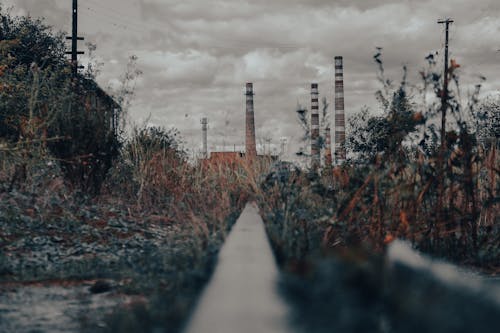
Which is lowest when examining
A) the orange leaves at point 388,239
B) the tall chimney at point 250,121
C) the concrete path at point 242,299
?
the orange leaves at point 388,239

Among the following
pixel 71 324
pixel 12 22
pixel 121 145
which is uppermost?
pixel 12 22

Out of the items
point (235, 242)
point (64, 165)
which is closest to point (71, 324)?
point (235, 242)

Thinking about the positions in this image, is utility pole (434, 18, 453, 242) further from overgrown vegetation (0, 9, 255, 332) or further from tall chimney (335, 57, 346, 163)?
tall chimney (335, 57, 346, 163)

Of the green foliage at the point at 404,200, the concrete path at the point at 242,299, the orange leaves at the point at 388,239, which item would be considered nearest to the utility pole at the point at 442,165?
the green foliage at the point at 404,200

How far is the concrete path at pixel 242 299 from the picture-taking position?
1.43 meters

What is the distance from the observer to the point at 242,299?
169 centimetres

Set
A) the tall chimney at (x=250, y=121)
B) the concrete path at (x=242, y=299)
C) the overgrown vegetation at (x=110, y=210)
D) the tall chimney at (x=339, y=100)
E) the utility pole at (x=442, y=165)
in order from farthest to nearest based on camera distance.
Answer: the tall chimney at (x=250, y=121) < the tall chimney at (x=339, y=100) < the utility pole at (x=442, y=165) < the overgrown vegetation at (x=110, y=210) < the concrete path at (x=242, y=299)

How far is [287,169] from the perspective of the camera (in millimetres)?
6188

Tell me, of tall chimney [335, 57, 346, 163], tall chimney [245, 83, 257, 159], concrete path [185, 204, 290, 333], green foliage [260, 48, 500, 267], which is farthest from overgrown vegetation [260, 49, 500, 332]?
tall chimney [245, 83, 257, 159]

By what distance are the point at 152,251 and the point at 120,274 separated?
3.77 ft

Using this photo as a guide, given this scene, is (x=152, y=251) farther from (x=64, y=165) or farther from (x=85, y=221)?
(x=64, y=165)

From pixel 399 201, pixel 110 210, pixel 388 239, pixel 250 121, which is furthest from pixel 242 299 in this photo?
pixel 250 121

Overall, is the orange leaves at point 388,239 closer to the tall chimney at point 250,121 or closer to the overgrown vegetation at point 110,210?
the overgrown vegetation at point 110,210

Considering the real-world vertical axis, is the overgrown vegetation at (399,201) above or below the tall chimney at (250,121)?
below
